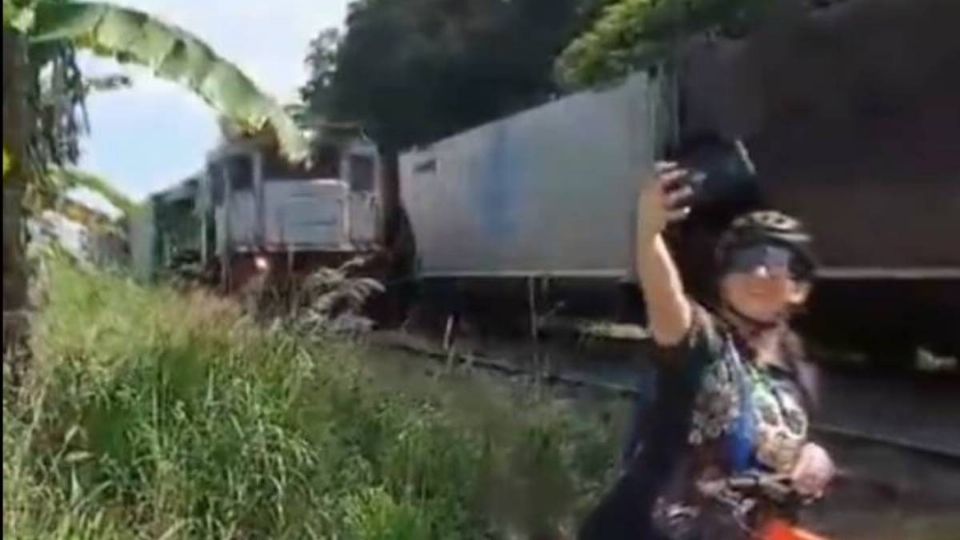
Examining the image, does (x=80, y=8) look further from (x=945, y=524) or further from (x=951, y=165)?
(x=951, y=165)

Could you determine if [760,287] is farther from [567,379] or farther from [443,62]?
[443,62]

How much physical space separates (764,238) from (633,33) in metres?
28.7

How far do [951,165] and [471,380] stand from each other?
426 centimetres

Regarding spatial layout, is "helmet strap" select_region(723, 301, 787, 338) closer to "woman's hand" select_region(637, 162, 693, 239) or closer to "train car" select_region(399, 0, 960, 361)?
"woman's hand" select_region(637, 162, 693, 239)

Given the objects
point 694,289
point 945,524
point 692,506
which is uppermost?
point 694,289

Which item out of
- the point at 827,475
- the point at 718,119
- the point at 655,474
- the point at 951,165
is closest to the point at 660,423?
the point at 655,474

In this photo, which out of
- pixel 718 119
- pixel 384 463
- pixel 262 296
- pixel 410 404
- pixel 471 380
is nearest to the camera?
pixel 384 463

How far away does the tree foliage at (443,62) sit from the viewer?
3656 centimetres

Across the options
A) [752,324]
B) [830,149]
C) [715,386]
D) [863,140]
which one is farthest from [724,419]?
[830,149]

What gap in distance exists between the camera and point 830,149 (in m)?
14.4

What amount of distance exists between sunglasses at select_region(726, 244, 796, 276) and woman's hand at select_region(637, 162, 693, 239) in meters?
0.13

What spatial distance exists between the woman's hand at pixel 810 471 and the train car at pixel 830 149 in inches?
255

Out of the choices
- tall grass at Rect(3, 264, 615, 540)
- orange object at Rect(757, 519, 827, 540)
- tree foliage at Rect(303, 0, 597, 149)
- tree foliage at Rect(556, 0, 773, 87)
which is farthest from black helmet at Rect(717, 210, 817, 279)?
tree foliage at Rect(303, 0, 597, 149)

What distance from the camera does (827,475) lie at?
13.5 feet
